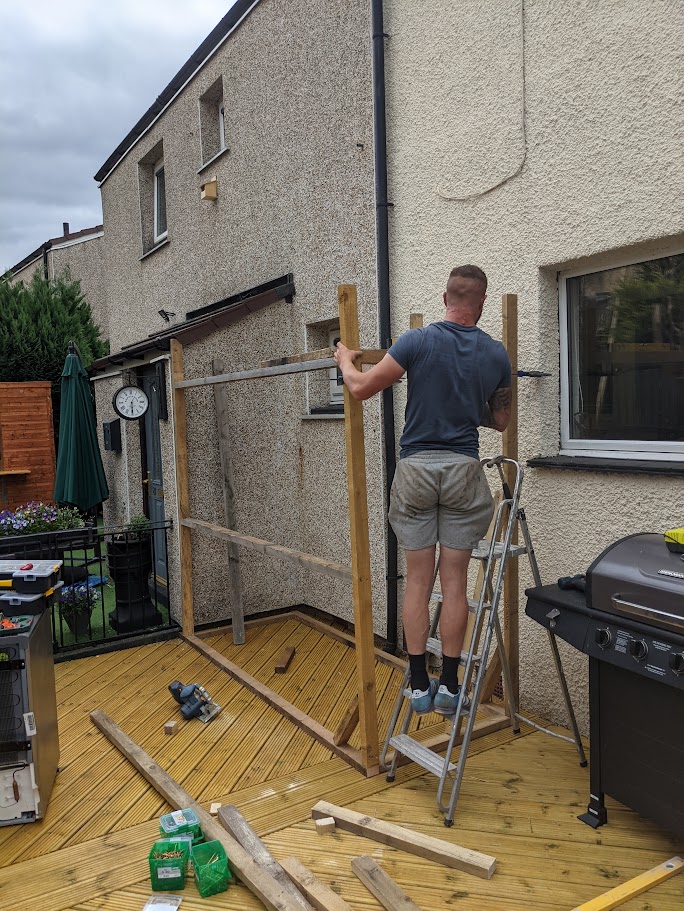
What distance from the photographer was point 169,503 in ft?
20.6

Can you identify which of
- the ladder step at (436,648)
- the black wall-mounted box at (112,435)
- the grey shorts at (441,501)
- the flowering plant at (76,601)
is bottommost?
the flowering plant at (76,601)

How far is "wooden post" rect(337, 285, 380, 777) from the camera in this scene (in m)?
3.51

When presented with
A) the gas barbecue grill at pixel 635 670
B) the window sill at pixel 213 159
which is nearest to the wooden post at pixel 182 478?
the window sill at pixel 213 159

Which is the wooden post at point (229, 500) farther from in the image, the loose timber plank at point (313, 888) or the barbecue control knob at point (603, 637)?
the barbecue control knob at point (603, 637)

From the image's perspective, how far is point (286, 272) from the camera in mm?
6422

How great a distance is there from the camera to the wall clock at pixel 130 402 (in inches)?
277

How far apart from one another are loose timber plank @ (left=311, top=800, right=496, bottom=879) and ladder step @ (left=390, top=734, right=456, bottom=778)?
0.29m

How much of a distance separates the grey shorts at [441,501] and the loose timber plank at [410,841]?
1.23 m

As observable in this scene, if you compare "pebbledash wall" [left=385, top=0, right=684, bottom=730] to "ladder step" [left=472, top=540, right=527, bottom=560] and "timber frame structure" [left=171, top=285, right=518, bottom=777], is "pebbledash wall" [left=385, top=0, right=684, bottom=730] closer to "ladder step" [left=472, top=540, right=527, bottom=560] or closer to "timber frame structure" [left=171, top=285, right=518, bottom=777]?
"timber frame structure" [left=171, top=285, right=518, bottom=777]

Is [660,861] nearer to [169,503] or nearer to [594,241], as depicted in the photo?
[594,241]

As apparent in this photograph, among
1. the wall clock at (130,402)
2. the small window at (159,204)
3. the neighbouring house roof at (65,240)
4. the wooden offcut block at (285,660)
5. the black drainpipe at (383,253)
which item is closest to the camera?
the black drainpipe at (383,253)

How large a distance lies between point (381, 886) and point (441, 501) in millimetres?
1579

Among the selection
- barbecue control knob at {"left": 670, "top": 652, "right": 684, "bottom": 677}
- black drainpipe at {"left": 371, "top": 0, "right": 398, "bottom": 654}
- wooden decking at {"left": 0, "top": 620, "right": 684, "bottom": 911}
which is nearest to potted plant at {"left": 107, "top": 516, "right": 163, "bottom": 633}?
wooden decking at {"left": 0, "top": 620, "right": 684, "bottom": 911}

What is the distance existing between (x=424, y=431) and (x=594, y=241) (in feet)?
4.76
